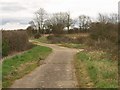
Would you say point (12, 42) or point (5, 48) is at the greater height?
point (12, 42)

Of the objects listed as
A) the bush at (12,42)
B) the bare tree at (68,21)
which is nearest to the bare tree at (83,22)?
the bare tree at (68,21)

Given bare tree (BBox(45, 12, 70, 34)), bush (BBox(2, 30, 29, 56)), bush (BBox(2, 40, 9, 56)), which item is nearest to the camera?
bush (BBox(2, 40, 9, 56))

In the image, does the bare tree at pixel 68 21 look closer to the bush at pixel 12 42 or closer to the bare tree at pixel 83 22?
the bare tree at pixel 83 22

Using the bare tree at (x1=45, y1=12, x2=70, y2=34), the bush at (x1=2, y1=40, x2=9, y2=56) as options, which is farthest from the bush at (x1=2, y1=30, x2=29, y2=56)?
the bare tree at (x1=45, y1=12, x2=70, y2=34)

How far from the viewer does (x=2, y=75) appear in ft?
53.0

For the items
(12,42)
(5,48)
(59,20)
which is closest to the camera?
(5,48)

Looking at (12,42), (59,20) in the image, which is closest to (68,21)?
(59,20)

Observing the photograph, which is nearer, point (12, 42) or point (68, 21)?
point (12, 42)

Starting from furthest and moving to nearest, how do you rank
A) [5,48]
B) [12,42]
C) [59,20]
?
[59,20], [12,42], [5,48]

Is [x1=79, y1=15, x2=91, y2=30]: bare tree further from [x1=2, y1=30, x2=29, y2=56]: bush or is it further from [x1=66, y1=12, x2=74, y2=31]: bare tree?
[x1=2, y1=30, x2=29, y2=56]: bush

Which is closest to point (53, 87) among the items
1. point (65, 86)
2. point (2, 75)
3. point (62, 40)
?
point (65, 86)

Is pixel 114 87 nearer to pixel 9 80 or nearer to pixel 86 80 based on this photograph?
pixel 86 80

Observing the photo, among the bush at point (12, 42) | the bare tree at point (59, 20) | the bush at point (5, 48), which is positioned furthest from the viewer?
the bare tree at point (59, 20)

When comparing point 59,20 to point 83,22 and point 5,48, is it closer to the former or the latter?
point 83,22
